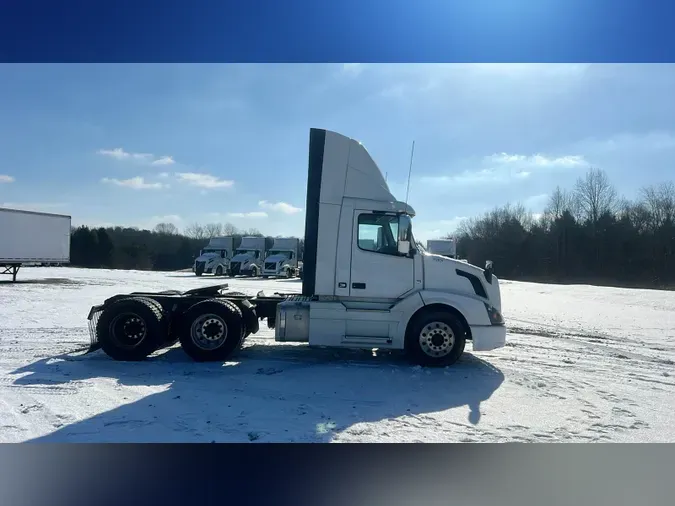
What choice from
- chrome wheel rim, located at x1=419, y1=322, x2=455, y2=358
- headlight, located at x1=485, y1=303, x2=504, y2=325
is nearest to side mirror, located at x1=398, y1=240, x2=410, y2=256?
chrome wheel rim, located at x1=419, y1=322, x2=455, y2=358

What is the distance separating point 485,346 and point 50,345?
8.74m

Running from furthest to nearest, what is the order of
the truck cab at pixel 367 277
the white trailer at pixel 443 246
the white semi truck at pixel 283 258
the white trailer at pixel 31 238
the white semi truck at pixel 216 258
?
1. the white semi truck at pixel 216 258
2. the white semi truck at pixel 283 258
3. the white trailer at pixel 443 246
4. the white trailer at pixel 31 238
5. the truck cab at pixel 367 277

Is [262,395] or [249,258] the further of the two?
[249,258]

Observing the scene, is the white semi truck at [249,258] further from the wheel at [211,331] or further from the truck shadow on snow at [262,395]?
the wheel at [211,331]

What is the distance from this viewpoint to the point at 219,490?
13.5 ft

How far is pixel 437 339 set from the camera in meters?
7.98

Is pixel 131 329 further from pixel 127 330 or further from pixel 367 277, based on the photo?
pixel 367 277

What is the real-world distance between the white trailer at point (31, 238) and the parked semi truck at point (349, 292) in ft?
78.7

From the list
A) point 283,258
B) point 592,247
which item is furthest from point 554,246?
point 283,258

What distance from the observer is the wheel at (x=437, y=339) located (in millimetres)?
7945

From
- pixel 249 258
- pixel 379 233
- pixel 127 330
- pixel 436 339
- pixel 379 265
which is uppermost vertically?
pixel 379 233

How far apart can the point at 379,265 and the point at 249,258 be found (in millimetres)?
34337

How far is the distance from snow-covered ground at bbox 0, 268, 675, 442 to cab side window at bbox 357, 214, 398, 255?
2.18m

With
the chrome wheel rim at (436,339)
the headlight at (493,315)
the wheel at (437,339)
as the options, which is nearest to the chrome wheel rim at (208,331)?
the wheel at (437,339)
